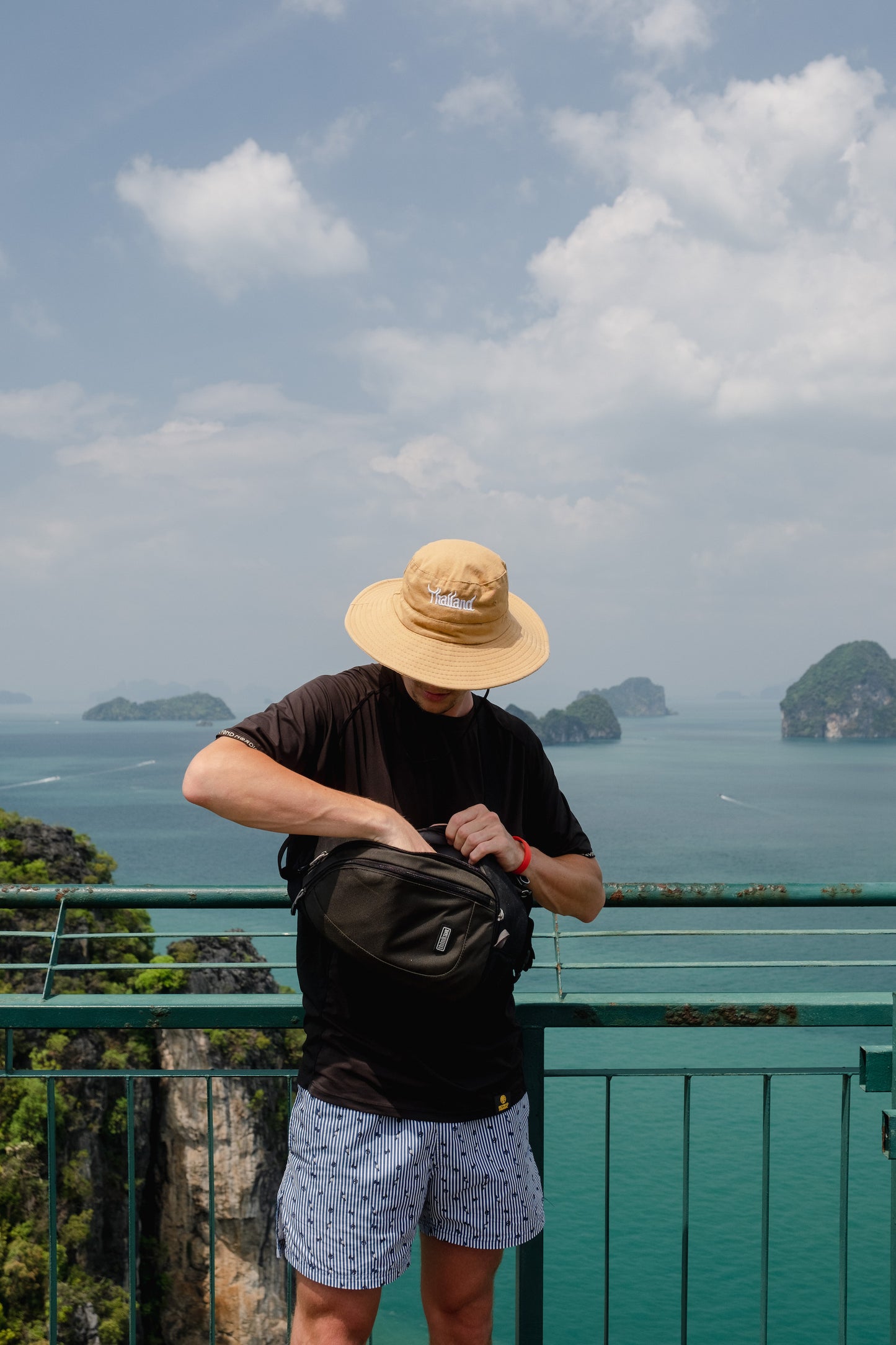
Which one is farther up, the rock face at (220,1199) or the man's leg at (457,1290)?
the man's leg at (457,1290)

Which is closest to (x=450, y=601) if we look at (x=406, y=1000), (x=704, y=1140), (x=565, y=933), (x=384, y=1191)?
(x=406, y=1000)

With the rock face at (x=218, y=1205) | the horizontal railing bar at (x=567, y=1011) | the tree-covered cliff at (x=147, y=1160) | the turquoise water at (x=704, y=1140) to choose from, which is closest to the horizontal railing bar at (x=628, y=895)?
the horizontal railing bar at (x=567, y=1011)

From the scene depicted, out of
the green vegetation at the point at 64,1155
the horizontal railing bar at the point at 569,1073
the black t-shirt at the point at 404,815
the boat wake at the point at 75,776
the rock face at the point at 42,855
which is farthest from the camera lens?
the boat wake at the point at 75,776

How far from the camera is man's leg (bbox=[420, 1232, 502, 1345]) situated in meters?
2.07

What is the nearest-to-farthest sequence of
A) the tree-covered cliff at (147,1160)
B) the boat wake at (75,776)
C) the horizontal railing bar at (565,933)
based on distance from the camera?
the horizontal railing bar at (565,933) → the tree-covered cliff at (147,1160) → the boat wake at (75,776)

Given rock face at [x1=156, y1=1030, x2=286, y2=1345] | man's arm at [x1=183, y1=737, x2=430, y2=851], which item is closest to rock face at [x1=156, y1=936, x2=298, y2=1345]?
rock face at [x1=156, y1=1030, x2=286, y2=1345]

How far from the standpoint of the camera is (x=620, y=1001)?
2602mm

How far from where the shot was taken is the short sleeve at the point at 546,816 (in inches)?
87.9

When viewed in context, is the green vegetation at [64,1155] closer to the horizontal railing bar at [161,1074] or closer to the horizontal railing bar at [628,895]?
the horizontal railing bar at [161,1074]

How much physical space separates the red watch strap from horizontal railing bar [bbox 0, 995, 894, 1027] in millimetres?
650

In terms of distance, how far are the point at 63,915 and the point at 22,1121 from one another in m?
25.8

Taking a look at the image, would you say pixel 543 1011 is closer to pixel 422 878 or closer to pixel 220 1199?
pixel 422 878

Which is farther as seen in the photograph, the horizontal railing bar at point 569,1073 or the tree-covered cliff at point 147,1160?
the tree-covered cliff at point 147,1160

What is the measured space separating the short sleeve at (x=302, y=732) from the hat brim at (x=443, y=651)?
0.46 ft
